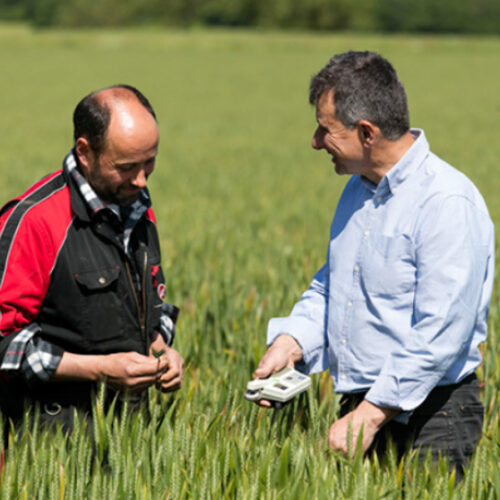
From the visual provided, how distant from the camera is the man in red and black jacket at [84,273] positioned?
2.56m

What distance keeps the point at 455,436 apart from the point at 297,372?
547mm

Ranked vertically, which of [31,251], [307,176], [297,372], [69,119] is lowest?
[297,372]

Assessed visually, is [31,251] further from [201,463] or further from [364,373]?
[364,373]

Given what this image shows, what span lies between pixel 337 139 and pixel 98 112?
0.76m

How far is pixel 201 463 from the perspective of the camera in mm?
2594

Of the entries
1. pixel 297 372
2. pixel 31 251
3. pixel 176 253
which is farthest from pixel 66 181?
pixel 176 253

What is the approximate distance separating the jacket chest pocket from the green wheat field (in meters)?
0.27

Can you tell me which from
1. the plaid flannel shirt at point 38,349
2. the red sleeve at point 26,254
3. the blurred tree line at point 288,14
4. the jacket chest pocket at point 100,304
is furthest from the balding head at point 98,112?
the blurred tree line at point 288,14

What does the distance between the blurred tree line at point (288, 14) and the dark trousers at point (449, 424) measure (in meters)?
91.0

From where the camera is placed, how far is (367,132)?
2.49m

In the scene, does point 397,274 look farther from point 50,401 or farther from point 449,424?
point 50,401

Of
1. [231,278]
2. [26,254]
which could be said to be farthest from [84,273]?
[231,278]

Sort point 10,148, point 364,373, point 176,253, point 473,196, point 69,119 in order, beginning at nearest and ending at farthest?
point 473,196
point 364,373
point 176,253
point 10,148
point 69,119

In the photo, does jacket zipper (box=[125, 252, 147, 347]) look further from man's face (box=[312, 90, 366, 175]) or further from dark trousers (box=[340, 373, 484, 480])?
dark trousers (box=[340, 373, 484, 480])
